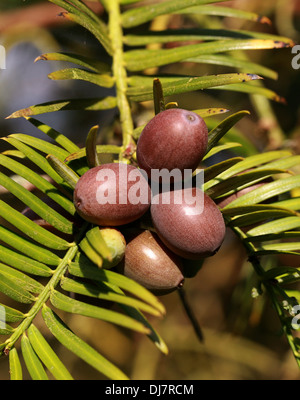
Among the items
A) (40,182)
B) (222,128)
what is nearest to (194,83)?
(222,128)

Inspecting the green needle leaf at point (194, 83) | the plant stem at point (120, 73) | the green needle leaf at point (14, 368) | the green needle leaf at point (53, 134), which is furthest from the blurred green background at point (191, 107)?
the green needle leaf at point (14, 368)

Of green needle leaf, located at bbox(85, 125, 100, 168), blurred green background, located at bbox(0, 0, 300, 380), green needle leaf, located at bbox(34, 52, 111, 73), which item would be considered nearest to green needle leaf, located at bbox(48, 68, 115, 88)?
green needle leaf, located at bbox(34, 52, 111, 73)

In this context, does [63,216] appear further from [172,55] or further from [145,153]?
[172,55]

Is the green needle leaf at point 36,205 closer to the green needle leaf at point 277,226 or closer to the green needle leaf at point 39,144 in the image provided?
the green needle leaf at point 39,144

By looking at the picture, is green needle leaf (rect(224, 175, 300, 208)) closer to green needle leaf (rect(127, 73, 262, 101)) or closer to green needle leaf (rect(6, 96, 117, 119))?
green needle leaf (rect(127, 73, 262, 101))

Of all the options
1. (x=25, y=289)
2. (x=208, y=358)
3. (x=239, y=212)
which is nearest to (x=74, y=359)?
(x=208, y=358)

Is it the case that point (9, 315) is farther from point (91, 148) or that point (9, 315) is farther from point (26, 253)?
point (91, 148)
